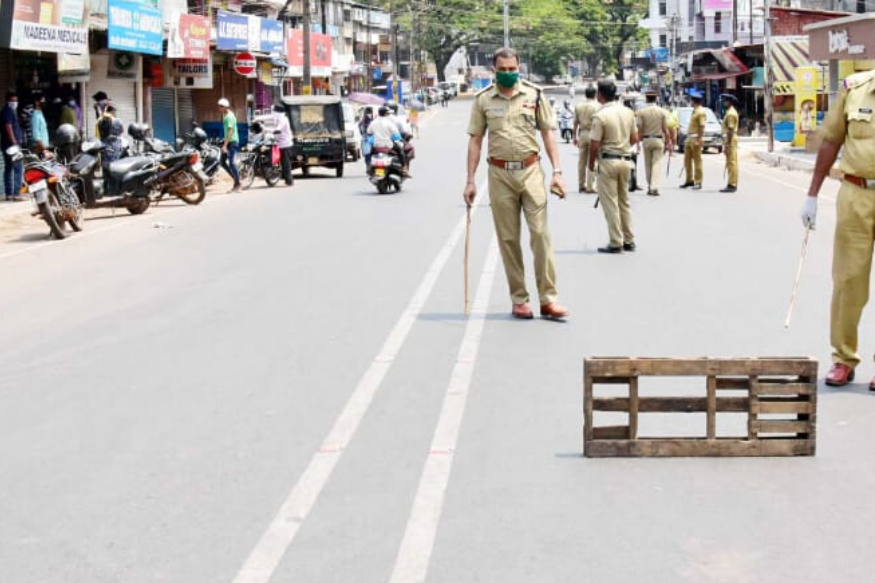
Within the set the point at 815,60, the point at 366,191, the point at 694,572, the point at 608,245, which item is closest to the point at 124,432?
the point at 694,572

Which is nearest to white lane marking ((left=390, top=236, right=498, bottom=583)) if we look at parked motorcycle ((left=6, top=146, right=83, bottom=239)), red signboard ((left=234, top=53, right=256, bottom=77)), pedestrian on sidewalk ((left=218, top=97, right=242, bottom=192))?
parked motorcycle ((left=6, top=146, right=83, bottom=239))

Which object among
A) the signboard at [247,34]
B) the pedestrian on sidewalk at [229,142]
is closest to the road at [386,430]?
the pedestrian on sidewalk at [229,142]

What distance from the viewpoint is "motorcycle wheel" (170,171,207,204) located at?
23.9m

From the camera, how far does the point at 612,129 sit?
49.3 feet

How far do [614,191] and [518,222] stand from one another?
4.22m

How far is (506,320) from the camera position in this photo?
418 inches

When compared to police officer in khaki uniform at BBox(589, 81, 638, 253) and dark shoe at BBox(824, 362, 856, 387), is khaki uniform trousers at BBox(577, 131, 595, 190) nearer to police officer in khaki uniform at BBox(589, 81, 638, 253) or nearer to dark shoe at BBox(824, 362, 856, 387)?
police officer in khaki uniform at BBox(589, 81, 638, 253)

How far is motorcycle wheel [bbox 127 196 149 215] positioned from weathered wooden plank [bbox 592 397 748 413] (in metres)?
17.0

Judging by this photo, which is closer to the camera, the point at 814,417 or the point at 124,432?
the point at 814,417

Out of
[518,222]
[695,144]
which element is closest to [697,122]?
[695,144]

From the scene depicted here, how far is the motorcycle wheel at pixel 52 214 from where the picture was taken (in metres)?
18.0

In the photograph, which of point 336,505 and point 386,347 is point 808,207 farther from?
point 336,505

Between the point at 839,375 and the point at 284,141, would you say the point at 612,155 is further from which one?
the point at 284,141

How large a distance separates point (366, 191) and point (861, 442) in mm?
20680
